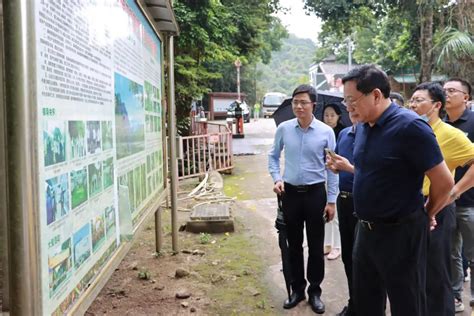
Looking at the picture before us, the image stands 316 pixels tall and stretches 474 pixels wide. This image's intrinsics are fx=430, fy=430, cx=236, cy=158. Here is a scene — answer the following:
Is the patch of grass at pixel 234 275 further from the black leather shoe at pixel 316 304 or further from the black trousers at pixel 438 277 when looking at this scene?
the black trousers at pixel 438 277

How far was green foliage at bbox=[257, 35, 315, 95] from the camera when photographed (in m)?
78.7

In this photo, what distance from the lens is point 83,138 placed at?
178cm

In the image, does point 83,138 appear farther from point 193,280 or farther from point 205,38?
point 205,38

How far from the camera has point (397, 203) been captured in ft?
7.27

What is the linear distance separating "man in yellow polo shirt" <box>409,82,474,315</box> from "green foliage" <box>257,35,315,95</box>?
227 ft

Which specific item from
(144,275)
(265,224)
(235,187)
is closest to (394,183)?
(144,275)

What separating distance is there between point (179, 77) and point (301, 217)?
665 centimetres

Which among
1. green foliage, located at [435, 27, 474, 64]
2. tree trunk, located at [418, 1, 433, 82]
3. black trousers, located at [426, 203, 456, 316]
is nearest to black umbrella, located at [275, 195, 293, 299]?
black trousers, located at [426, 203, 456, 316]

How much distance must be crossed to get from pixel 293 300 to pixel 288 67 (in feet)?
298

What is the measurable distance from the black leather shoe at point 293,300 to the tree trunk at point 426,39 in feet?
28.4

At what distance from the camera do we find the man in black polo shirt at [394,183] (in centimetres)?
216

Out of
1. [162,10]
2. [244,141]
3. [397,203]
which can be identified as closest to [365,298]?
[397,203]

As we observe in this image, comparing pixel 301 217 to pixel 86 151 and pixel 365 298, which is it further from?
pixel 86 151

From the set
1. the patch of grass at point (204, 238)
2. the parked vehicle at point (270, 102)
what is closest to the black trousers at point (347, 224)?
the patch of grass at point (204, 238)
